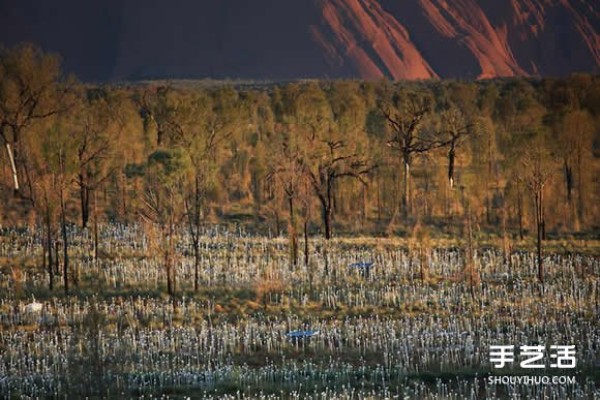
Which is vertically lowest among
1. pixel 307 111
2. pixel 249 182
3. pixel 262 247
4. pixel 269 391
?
pixel 269 391

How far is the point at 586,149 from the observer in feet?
195

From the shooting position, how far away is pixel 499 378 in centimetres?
2183

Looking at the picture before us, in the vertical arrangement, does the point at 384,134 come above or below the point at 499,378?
above

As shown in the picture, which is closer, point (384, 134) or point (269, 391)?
point (269, 391)

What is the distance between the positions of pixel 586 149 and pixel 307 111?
64.3 feet

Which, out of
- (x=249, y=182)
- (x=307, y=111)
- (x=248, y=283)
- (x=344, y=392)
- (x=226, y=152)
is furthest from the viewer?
(x=226, y=152)

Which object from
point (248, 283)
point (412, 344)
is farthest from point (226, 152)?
point (412, 344)

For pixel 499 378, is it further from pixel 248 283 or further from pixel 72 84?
pixel 72 84

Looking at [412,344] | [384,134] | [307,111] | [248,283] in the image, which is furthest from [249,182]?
[412,344]

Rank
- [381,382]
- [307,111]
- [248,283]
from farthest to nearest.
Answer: [307,111]
[248,283]
[381,382]

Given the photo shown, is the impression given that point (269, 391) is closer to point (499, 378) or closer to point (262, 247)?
point (499, 378)

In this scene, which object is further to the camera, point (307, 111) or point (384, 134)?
point (384, 134)

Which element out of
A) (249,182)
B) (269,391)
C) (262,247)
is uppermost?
(249,182)

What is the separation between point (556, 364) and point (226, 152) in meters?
56.0
